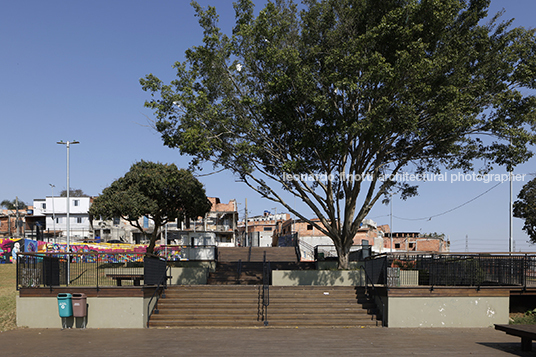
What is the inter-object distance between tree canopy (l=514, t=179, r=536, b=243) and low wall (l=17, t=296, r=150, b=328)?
122 ft

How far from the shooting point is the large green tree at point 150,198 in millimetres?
33094

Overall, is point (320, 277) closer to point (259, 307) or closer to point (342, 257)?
point (342, 257)

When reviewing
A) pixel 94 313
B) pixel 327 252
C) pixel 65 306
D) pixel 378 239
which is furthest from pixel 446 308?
pixel 378 239

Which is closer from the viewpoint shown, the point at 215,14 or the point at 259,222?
the point at 215,14

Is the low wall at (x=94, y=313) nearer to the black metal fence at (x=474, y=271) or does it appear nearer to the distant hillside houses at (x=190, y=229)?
the black metal fence at (x=474, y=271)

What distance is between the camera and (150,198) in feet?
111

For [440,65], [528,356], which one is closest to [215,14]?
[440,65]

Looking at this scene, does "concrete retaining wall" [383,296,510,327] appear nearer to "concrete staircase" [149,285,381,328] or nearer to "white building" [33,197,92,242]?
"concrete staircase" [149,285,381,328]

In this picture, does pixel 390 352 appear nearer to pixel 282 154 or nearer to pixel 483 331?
pixel 483 331

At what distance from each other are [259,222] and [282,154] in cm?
6639

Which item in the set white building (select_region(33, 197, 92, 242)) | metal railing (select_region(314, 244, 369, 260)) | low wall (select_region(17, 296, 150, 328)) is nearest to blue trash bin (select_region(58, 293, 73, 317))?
low wall (select_region(17, 296, 150, 328))

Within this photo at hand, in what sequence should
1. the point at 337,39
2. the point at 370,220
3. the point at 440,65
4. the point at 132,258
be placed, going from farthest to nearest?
1. the point at 370,220
2. the point at 132,258
3. the point at 337,39
4. the point at 440,65

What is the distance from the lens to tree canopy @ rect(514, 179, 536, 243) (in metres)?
40.5

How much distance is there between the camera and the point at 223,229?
74.8 meters
